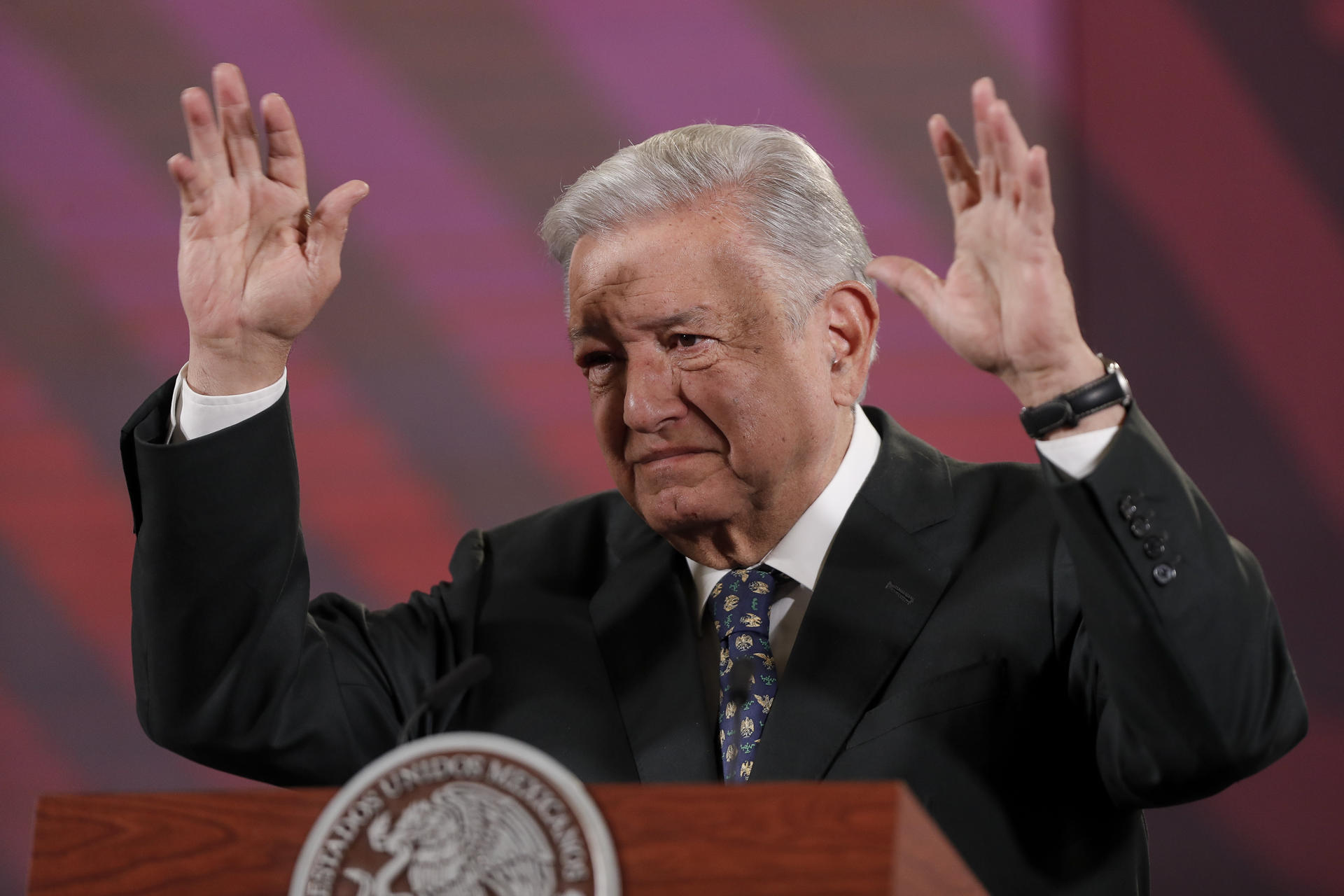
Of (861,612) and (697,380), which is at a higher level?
(697,380)

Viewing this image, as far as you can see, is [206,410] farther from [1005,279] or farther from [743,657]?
[1005,279]

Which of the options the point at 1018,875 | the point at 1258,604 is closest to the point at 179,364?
the point at 1018,875

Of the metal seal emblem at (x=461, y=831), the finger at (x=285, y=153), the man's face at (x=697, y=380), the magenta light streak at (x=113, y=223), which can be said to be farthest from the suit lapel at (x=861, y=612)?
the magenta light streak at (x=113, y=223)

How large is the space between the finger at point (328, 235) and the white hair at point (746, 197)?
33 centimetres

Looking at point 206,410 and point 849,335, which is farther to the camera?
point 849,335

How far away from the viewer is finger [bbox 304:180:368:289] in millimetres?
1605

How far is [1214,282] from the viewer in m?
2.65

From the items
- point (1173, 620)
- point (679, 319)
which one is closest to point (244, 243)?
point (679, 319)

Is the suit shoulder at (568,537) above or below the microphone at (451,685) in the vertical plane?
below

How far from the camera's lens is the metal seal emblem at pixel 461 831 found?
3.14ft

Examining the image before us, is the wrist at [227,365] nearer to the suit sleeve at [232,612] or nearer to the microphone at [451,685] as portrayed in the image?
the suit sleeve at [232,612]

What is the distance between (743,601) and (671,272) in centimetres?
41

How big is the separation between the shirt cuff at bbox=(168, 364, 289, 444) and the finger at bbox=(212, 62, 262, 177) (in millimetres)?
235

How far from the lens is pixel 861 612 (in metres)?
1.68
